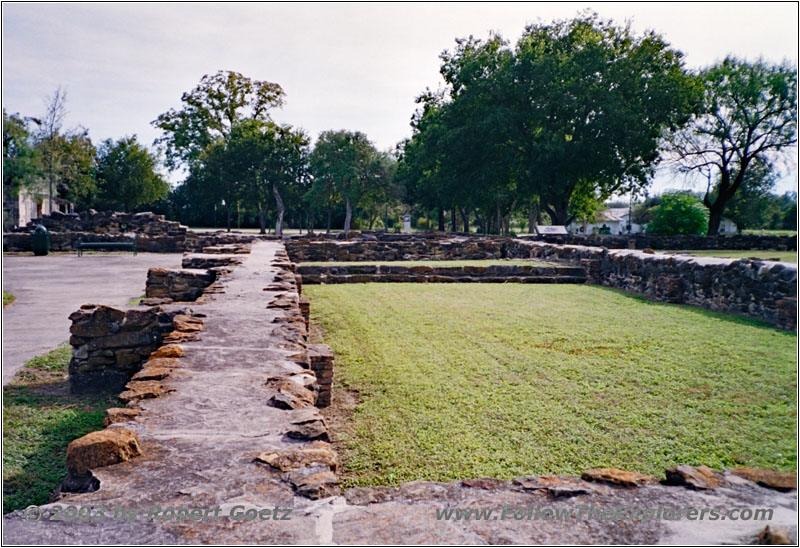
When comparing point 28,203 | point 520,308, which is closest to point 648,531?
point 520,308

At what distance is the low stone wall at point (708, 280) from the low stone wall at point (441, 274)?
0.80 meters

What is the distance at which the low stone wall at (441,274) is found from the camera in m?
14.0

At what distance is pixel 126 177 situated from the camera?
165 ft

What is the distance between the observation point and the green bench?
2269 centimetres

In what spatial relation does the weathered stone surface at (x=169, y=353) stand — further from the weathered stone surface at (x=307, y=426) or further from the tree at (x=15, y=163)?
the tree at (x=15, y=163)

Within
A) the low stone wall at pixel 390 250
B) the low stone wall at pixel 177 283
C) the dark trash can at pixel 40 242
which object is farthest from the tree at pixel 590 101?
the low stone wall at pixel 177 283

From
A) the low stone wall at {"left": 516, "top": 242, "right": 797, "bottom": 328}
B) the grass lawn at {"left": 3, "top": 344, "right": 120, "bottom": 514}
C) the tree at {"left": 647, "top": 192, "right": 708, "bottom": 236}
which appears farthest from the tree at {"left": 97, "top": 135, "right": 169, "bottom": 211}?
the grass lawn at {"left": 3, "top": 344, "right": 120, "bottom": 514}

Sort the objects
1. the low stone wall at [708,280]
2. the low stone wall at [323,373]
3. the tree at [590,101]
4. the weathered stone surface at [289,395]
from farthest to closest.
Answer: the tree at [590,101] → the low stone wall at [708,280] → the low stone wall at [323,373] → the weathered stone surface at [289,395]

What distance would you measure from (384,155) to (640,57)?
68.5ft

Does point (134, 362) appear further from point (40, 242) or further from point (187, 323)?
point (40, 242)

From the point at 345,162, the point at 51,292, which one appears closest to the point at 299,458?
the point at 51,292

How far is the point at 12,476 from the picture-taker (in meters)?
3.32

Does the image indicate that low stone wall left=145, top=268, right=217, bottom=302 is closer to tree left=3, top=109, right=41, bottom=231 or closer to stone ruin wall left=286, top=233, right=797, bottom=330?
stone ruin wall left=286, top=233, right=797, bottom=330

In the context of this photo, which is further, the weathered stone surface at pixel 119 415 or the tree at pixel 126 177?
the tree at pixel 126 177
